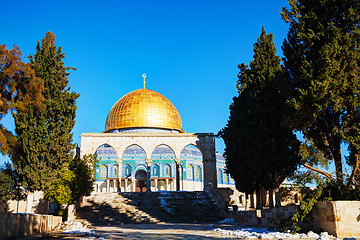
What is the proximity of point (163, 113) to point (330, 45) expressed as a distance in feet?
93.7

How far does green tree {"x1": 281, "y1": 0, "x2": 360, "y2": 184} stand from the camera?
918 cm

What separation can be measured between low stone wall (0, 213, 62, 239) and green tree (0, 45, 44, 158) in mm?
2103

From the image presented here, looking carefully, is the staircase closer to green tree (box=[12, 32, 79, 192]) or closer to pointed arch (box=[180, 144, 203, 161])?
green tree (box=[12, 32, 79, 192])

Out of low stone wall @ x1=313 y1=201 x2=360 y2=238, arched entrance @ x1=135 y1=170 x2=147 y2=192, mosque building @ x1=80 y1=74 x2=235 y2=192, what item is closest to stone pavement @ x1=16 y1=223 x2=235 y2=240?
low stone wall @ x1=313 y1=201 x2=360 y2=238

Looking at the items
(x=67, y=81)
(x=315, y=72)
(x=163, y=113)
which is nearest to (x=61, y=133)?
(x=67, y=81)

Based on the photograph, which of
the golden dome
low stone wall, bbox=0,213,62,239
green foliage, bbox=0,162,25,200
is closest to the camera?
low stone wall, bbox=0,213,62,239

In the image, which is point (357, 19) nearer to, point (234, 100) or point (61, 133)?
point (234, 100)

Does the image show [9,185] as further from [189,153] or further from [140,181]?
[189,153]

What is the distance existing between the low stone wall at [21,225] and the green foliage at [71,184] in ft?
12.7

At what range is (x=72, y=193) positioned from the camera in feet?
56.1

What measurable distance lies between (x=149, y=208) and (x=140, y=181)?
19292mm

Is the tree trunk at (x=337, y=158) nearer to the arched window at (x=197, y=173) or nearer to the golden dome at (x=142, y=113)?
the golden dome at (x=142, y=113)

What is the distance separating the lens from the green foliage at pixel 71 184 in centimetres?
1617

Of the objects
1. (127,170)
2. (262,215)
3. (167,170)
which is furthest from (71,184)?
(167,170)
